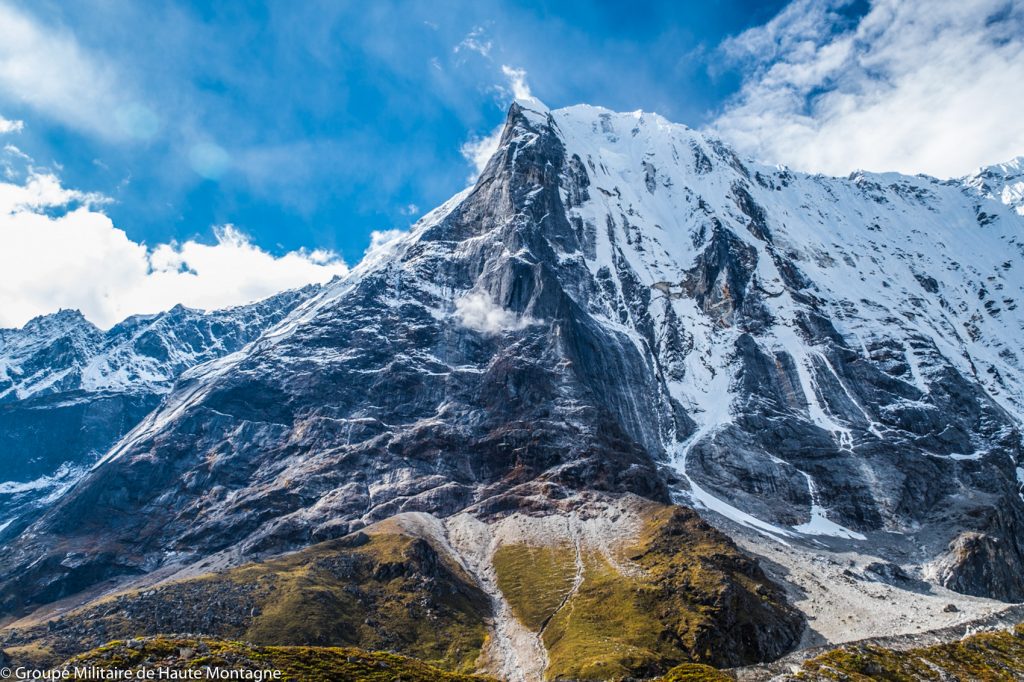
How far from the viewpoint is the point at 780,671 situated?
7081 centimetres

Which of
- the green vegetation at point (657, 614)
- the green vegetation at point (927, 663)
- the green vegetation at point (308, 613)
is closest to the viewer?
the green vegetation at point (927, 663)

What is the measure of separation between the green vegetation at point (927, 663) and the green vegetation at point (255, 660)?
36.7 meters

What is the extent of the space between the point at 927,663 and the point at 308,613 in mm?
134031

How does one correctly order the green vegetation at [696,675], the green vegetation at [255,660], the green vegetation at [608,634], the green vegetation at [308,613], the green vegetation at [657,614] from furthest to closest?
the green vegetation at [308,613] < the green vegetation at [657,614] < the green vegetation at [608,634] < the green vegetation at [696,675] < the green vegetation at [255,660]

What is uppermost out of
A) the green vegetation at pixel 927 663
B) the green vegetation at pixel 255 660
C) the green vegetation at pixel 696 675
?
the green vegetation at pixel 255 660

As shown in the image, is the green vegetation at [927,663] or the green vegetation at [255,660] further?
the green vegetation at [927,663]

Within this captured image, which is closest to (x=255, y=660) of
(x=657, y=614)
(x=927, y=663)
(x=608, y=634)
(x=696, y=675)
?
(x=696, y=675)

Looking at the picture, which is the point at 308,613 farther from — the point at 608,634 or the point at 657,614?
the point at 657,614

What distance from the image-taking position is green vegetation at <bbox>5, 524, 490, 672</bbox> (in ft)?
533

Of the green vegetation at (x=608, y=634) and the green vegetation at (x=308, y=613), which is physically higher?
the green vegetation at (x=308, y=613)

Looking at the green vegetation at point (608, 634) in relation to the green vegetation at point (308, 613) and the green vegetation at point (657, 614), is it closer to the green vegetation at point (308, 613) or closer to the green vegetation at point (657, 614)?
the green vegetation at point (657, 614)

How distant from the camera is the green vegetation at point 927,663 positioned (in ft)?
232

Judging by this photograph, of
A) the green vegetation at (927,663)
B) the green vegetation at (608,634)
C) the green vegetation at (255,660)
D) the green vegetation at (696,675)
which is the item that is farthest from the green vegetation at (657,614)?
the green vegetation at (255,660)

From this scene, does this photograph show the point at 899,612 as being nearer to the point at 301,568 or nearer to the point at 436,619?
the point at 436,619
